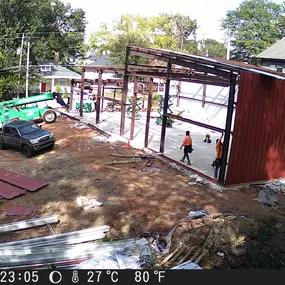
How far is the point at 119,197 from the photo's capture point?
472 inches

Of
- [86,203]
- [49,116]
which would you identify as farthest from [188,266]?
[49,116]

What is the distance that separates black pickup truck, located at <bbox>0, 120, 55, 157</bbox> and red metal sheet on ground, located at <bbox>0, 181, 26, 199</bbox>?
4.58m

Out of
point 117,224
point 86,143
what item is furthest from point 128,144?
point 117,224

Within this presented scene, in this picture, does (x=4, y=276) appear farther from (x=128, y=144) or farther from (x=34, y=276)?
(x=128, y=144)

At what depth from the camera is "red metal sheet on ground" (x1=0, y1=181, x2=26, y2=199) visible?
40.1 ft

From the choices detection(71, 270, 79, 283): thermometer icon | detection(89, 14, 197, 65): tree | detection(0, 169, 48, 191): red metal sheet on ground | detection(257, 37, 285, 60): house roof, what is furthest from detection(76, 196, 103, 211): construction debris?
detection(89, 14, 197, 65): tree

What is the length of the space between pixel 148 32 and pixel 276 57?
107 feet

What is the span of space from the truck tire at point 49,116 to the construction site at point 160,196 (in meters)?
5.89

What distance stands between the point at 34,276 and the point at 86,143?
1453 cm

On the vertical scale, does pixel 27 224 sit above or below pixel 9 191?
above

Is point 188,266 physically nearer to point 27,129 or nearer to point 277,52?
Result: point 27,129

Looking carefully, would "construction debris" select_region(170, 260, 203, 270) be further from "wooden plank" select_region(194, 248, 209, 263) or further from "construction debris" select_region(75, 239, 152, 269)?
"construction debris" select_region(75, 239, 152, 269)

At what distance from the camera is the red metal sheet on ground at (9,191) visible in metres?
12.2

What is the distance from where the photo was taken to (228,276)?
20.7ft
